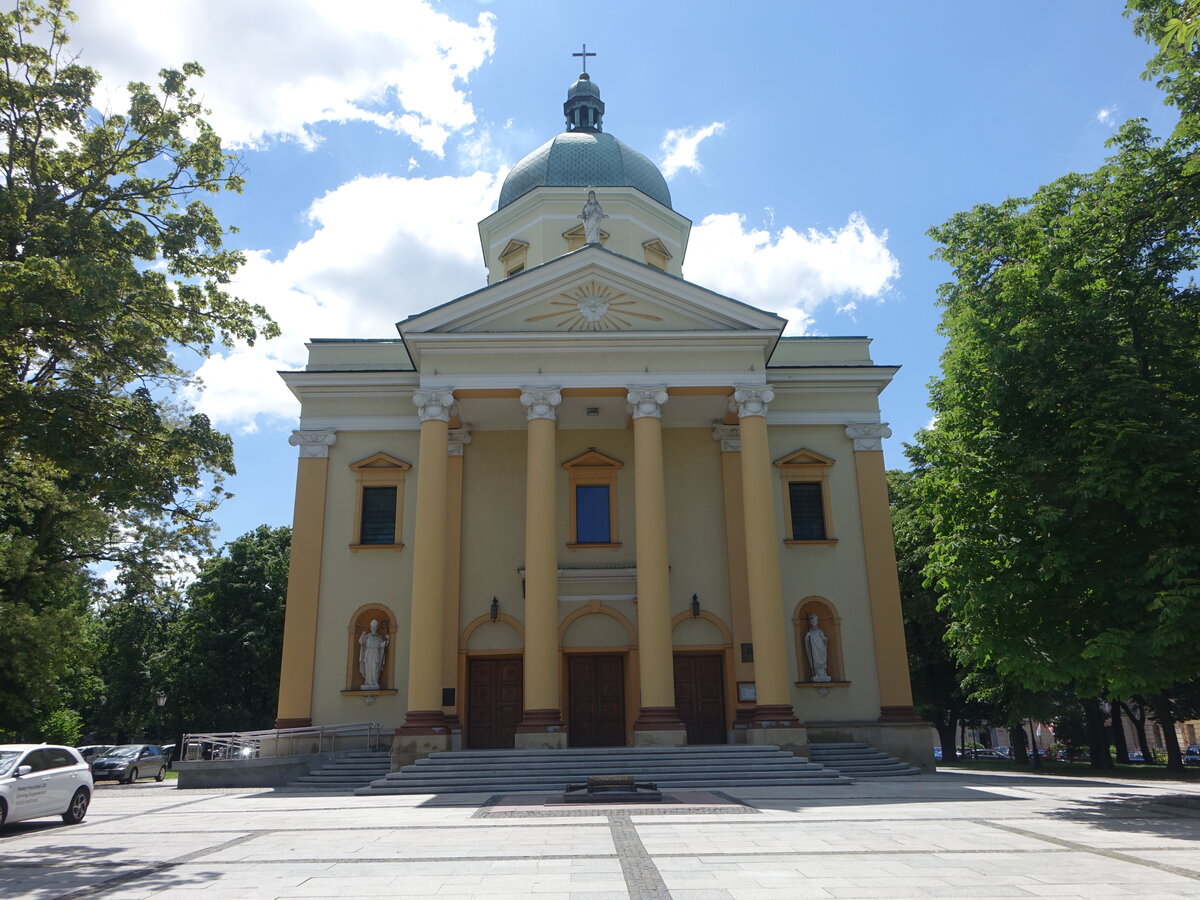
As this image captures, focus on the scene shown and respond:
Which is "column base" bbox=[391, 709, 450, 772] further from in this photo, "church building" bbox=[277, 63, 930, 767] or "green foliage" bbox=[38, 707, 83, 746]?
"green foliage" bbox=[38, 707, 83, 746]

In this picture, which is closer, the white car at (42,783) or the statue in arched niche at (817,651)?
the white car at (42,783)

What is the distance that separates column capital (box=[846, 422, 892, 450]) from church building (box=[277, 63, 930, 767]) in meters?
0.06

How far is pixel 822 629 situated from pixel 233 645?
1095 inches

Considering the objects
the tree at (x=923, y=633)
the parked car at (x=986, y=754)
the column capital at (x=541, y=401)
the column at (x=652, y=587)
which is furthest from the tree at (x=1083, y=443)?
the parked car at (x=986, y=754)

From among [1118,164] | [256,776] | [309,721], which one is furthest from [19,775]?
[1118,164]

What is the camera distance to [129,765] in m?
29.7

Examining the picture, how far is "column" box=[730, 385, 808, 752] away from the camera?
768 inches

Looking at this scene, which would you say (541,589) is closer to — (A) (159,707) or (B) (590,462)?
(B) (590,462)

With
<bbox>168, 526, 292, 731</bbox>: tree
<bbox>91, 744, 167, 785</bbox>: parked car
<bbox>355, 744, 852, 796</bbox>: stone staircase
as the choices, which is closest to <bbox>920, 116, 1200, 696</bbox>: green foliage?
<bbox>355, 744, 852, 796</bbox>: stone staircase

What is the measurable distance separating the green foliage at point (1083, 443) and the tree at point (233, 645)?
32584mm

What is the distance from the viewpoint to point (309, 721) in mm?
21797

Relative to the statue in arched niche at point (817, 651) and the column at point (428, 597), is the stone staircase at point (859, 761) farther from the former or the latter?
the column at point (428, 597)

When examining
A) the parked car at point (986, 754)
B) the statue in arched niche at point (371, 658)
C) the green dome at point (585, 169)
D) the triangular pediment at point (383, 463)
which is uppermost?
the green dome at point (585, 169)

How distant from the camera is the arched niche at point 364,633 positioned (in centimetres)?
2236
